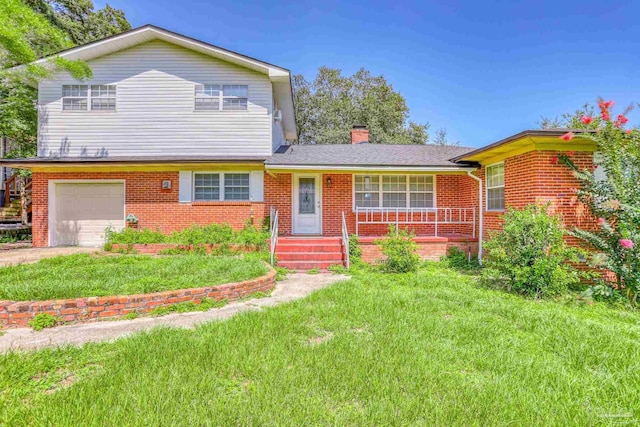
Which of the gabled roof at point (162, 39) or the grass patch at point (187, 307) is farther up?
the gabled roof at point (162, 39)

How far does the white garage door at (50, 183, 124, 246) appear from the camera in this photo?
1107 cm

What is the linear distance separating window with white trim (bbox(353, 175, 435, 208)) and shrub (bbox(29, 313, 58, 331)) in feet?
29.4

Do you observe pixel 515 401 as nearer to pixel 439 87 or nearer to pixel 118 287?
pixel 118 287

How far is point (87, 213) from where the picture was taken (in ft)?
36.6

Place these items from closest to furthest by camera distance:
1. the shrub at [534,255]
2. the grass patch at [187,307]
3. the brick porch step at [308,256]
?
the grass patch at [187,307]
the shrub at [534,255]
the brick porch step at [308,256]

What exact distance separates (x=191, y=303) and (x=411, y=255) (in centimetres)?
533

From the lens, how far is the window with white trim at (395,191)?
11.5m

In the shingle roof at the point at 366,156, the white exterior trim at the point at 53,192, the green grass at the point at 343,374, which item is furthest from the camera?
the white exterior trim at the point at 53,192

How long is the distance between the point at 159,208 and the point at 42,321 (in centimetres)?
713

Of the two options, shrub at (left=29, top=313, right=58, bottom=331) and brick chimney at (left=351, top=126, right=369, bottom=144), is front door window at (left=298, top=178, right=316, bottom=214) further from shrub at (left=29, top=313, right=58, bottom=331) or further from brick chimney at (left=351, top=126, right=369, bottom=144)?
shrub at (left=29, top=313, right=58, bottom=331)

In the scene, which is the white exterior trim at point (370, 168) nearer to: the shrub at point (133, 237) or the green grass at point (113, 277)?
the green grass at point (113, 277)

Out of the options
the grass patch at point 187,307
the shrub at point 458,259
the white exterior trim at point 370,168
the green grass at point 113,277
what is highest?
the white exterior trim at point 370,168

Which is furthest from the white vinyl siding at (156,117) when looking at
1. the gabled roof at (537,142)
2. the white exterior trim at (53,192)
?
the gabled roof at (537,142)

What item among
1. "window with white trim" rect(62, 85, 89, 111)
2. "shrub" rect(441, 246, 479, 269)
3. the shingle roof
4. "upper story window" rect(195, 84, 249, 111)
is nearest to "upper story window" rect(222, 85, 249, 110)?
"upper story window" rect(195, 84, 249, 111)
